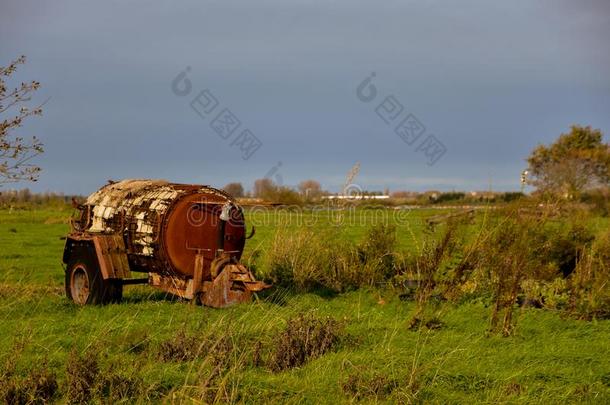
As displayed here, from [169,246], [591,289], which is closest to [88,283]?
[169,246]

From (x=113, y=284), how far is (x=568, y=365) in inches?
301

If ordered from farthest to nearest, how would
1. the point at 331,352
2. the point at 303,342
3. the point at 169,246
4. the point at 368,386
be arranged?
the point at 169,246 < the point at 331,352 < the point at 303,342 < the point at 368,386

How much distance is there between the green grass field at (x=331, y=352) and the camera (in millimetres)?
7047

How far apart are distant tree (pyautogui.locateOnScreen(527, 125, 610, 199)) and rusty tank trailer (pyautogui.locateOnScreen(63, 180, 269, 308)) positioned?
48.3 meters

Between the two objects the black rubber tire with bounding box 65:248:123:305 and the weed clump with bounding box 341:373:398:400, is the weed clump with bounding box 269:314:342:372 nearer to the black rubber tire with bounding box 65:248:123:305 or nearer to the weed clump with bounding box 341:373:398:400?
the weed clump with bounding box 341:373:398:400

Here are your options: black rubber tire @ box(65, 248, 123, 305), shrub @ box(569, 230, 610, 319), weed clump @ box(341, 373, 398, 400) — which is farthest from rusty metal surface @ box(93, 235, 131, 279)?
shrub @ box(569, 230, 610, 319)

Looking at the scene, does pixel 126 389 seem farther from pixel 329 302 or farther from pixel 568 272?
pixel 568 272

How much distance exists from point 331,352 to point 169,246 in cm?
431

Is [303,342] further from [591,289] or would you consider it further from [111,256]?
[591,289]

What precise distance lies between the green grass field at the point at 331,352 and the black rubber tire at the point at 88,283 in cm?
32

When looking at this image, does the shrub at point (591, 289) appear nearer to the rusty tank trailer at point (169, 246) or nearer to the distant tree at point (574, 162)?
Answer: the rusty tank trailer at point (169, 246)

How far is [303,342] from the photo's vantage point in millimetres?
8430

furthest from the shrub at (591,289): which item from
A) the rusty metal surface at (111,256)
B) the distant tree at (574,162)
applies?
the distant tree at (574,162)

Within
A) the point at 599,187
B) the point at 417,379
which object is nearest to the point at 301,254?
the point at 417,379
